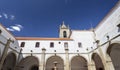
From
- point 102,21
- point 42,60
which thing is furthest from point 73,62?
point 102,21

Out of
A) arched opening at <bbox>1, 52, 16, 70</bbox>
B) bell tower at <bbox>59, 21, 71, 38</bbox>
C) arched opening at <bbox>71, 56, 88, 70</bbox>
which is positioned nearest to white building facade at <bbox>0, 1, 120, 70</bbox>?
arched opening at <bbox>71, 56, 88, 70</bbox>

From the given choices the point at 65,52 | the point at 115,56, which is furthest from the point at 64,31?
the point at 115,56

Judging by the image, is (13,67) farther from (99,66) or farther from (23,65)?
(99,66)

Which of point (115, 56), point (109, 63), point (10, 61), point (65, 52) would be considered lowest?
point (109, 63)

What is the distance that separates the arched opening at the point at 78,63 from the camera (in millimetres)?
22188

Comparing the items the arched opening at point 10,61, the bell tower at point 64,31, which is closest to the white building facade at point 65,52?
the arched opening at point 10,61

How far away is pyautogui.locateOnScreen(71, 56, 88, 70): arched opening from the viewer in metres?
22.2

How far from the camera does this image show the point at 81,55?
69.7 ft

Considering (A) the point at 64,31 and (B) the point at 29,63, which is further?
(A) the point at 64,31

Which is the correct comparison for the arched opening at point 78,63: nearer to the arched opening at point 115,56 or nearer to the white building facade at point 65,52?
the white building facade at point 65,52

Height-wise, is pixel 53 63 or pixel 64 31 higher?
pixel 64 31

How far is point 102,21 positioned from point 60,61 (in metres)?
12.2

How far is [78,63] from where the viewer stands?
74.5 ft

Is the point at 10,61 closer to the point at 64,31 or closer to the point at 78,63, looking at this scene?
the point at 78,63
